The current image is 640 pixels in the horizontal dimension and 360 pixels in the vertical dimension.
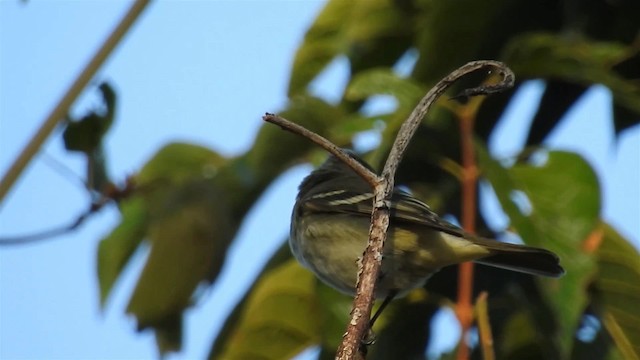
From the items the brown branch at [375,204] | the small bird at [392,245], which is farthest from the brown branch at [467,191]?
the brown branch at [375,204]

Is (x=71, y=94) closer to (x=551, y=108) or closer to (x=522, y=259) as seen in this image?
(x=522, y=259)

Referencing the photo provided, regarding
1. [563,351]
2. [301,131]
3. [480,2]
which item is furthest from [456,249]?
[301,131]

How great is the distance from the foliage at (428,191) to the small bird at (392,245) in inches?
4.2

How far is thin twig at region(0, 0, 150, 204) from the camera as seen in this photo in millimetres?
2285

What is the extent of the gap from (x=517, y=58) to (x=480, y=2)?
28cm

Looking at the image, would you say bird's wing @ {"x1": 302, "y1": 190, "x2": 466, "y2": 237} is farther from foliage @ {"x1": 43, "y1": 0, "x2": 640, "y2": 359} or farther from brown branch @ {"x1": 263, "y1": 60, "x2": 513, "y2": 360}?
brown branch @ {"x1": 263, "y1": 60, "x2": 513, "y2": 360}

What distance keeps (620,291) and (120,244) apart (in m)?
1.69

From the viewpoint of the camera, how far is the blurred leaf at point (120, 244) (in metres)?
3.97

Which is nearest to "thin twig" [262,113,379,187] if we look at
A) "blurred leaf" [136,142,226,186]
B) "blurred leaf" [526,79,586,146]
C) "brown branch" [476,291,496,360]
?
"brown branch" [476,291,496,360]

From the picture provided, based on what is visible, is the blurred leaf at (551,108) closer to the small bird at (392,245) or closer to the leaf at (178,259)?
the small bird at (392,245)

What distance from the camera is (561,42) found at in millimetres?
3471

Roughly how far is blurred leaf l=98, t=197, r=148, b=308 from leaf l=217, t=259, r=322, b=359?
1.46 feet

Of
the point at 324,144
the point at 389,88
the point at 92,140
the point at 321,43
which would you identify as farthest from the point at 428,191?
the point at 324,144

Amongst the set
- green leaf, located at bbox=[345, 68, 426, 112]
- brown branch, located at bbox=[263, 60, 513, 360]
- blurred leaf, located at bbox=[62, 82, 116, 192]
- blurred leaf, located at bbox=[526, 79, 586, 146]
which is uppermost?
brown branch, located at bbox=[263, 60, 513, 360]
